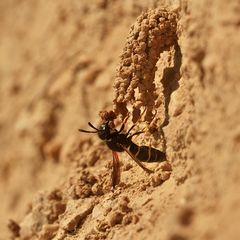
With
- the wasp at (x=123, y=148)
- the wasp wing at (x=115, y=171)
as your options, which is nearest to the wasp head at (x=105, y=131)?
the wasp at (x=123, y=148)

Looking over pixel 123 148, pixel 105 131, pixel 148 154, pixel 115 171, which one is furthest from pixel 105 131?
pixel 148 154

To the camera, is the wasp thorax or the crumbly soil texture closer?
the crumbly soil texture

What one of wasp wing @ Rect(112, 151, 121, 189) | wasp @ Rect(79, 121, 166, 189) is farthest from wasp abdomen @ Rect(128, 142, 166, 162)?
wasp wing @ Rect(112, 151, 121, 189)

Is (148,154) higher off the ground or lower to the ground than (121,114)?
lower

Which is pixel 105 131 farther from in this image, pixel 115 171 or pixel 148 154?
pixel 148 154

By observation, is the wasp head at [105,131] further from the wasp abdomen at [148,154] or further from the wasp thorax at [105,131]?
the wasp abdomen at [148,154]

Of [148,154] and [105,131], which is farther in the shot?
[105,131]

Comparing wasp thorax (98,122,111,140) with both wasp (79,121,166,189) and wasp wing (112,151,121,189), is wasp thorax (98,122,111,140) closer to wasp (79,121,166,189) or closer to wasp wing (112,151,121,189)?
wasp (79,121,166,189)
